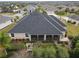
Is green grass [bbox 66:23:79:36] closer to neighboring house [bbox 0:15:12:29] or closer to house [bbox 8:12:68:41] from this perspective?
house [bbox 8:12:68:41]

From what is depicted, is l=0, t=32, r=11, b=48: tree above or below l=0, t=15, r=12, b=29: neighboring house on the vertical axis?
below

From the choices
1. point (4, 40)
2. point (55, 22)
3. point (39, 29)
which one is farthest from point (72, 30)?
point (4, 40)

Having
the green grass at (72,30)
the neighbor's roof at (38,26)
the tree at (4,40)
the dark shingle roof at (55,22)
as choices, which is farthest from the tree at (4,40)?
the green grass at (72,30)

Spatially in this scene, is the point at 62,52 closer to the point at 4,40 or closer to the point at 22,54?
the point at 22,54

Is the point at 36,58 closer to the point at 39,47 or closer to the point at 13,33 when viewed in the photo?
the point at 39,47

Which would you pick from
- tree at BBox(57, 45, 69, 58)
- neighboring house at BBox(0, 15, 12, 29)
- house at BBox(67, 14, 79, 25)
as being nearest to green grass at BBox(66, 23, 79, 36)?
house at BBox(67, 14, 79, 25)

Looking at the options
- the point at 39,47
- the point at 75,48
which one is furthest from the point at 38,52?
the point at 75,48

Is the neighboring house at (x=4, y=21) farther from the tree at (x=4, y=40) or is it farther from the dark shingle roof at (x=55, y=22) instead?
the dark shingle roof at (x=55, y=22)

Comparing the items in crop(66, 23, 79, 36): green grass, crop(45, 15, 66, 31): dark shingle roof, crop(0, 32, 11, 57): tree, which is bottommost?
crop(0, 32, 11, 57): tree
